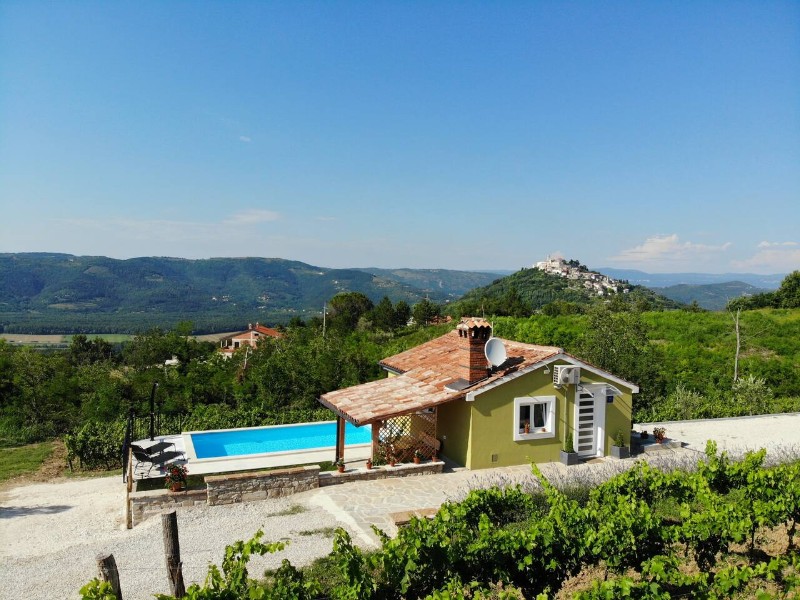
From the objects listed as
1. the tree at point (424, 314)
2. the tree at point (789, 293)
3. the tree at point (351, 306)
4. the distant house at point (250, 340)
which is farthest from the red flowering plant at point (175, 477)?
the tree at point (789, 293)

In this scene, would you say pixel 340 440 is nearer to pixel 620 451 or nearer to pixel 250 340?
pixel 620 451

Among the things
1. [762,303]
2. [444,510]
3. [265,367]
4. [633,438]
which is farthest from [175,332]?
[762,303]

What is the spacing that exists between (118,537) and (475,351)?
29.5 ft

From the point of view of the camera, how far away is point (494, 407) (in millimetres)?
14164

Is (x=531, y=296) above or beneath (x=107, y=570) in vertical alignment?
above

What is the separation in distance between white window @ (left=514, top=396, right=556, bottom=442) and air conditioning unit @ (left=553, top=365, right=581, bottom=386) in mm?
539

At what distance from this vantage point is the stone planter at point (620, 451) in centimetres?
1527

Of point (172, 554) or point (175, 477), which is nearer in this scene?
point (172, 554)

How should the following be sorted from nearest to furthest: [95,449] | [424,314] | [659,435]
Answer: [95,449] → [659,435] → [424,314]

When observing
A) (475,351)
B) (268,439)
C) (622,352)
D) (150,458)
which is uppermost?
(475,351)

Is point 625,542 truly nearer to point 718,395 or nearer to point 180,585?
point 180,585

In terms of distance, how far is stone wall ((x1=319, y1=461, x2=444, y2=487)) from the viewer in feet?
42.5

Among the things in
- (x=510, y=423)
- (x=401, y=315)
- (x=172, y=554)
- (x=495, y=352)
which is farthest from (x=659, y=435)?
(x=401, y=315)

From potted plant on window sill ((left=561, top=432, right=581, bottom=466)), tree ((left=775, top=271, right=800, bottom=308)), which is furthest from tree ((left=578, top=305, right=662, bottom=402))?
tree ((left=775, top=271, right=800, bottom=308))
